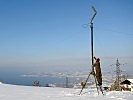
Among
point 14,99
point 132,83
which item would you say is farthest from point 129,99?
point 132,83

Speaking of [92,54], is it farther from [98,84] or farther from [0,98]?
[0,98]

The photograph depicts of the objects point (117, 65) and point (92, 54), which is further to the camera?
point (117, 65)

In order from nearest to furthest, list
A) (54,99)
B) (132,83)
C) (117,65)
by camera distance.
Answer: (54,99)
(132,83)
(117,65)

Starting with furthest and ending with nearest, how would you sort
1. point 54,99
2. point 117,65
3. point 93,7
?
point 117,65 < point 93,7 < point 54,99

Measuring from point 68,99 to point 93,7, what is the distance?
4.52 metres

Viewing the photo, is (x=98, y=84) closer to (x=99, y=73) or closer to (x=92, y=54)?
(x=99, y=73)

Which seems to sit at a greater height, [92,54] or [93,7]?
[93,7]

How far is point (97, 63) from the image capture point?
11188 millimetres

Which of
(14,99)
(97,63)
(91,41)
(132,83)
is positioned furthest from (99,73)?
(132,83)

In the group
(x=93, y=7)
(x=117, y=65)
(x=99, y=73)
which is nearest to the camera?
(x=99, y=73)

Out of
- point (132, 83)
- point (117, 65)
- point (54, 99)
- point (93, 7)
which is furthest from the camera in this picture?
point (117, 65)

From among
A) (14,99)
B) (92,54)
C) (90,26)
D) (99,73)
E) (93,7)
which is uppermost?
(93,7)

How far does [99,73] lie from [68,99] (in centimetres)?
200

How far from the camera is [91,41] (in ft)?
37.2
